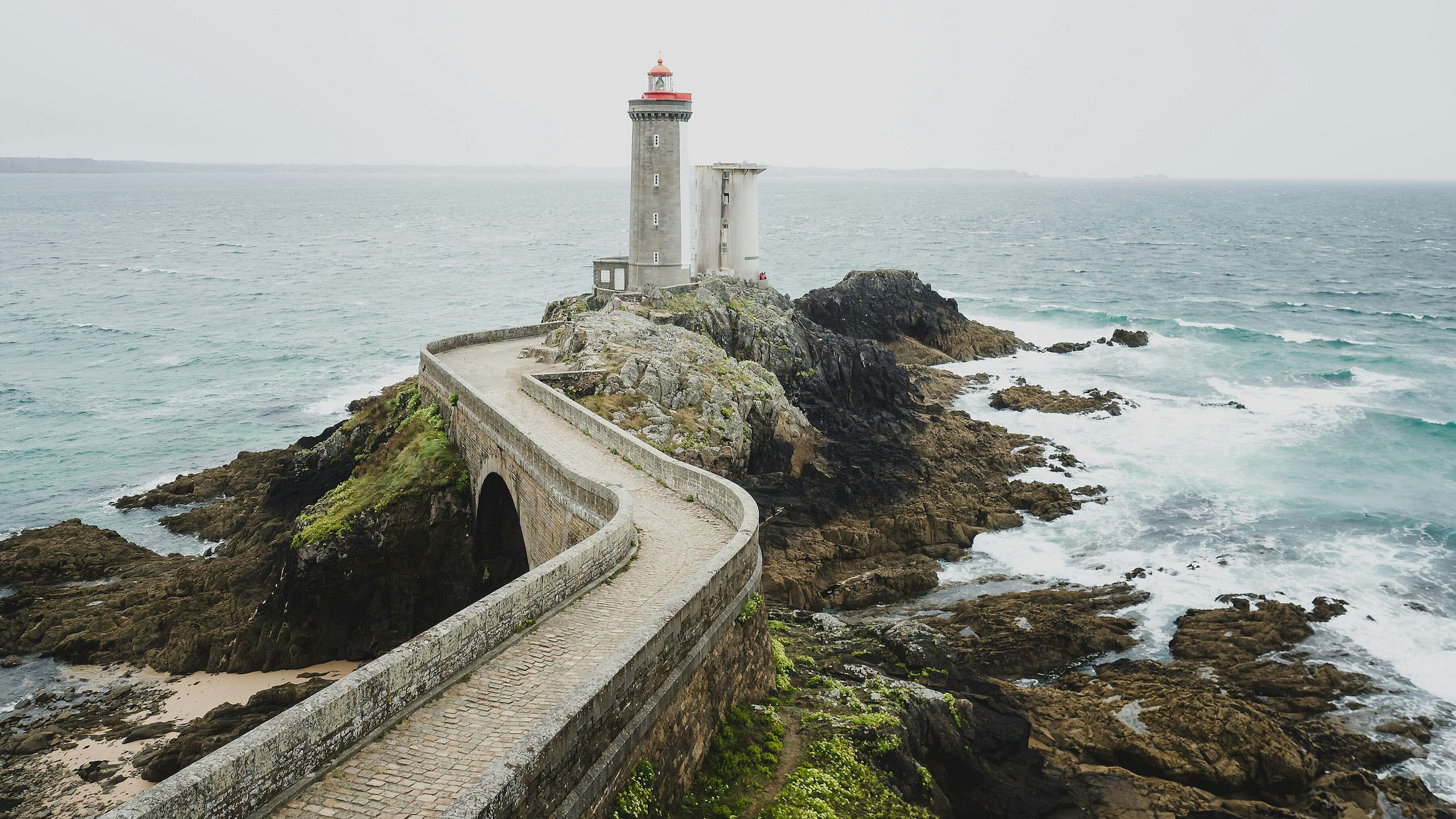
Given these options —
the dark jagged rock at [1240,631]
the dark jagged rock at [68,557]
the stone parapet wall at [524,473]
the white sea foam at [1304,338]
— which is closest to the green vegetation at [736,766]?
the stone parapet wall at [524,473]

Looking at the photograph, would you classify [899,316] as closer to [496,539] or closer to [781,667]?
[496,539]

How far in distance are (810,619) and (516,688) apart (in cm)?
1017

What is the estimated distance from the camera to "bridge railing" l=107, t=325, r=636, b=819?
787cm

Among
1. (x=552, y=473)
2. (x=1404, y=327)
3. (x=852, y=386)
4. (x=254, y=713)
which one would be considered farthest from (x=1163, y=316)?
(x=254, y=713)

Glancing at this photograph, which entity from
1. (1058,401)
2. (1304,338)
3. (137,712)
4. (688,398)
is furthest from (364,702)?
(1304,338)

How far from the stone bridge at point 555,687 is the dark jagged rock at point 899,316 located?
102 feet

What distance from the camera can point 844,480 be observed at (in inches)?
1115

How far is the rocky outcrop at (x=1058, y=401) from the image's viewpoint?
3916 centimetres

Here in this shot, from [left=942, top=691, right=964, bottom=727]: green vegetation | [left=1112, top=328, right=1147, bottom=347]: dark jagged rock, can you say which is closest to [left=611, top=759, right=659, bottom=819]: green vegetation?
[left=942, top=691, right=964, bottom=727]: green vegetation

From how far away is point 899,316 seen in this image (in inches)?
1955

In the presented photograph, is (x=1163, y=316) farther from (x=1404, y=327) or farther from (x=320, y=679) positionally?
(x=320, y=679)

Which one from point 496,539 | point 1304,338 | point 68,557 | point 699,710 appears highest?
point 699,710

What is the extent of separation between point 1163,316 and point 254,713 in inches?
2257

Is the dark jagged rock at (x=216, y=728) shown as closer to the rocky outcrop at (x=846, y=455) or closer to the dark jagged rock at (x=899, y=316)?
the rocky outcrop at (x=846, y=455)
